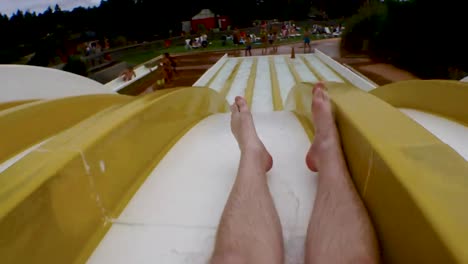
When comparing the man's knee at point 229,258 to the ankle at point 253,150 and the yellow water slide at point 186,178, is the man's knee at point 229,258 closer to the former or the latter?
the yellow water slide at point 186,178

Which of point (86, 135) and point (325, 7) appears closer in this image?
point (86, 135)

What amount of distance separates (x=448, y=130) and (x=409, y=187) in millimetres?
887

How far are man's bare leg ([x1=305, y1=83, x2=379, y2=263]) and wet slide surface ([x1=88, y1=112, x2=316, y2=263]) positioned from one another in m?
0.10

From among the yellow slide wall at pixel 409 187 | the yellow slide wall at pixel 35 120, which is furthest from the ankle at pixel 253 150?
the yellow slide wall at pixel 35 120

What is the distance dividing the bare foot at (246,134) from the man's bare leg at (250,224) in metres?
0.04

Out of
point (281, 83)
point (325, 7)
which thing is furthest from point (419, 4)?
point (325, 7)

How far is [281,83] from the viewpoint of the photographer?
610 cm

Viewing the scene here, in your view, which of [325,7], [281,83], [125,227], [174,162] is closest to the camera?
[125,227]

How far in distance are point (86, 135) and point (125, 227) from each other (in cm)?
32

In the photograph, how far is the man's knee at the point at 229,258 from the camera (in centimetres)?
67

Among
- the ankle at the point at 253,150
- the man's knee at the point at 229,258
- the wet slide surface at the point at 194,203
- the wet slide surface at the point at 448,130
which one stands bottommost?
the wet slide surface at the point at 194,203

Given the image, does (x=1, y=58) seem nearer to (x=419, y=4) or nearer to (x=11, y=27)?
(x=11, y=27)

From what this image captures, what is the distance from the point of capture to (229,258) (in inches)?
26.7

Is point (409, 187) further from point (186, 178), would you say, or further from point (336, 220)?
point (186, 178)
